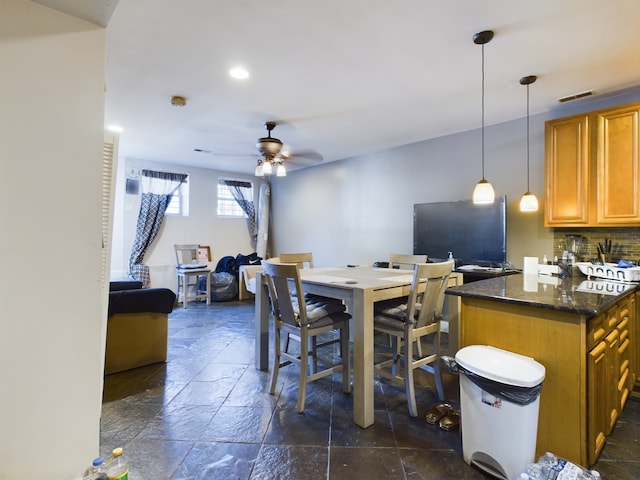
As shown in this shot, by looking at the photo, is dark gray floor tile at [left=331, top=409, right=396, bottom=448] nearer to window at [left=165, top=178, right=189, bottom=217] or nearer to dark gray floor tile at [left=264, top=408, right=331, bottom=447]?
dark gray floor tile at [left=264, top=408, right=331, bottom=447]

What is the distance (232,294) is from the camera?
606 centimetres

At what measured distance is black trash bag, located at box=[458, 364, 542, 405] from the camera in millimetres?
1442

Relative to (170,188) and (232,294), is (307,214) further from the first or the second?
(170,188)

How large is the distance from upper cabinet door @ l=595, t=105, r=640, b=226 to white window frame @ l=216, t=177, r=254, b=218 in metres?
5.83

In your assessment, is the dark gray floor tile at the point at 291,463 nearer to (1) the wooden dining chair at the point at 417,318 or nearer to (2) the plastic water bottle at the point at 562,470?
(1) the wooden dining chair at the point at 417,318

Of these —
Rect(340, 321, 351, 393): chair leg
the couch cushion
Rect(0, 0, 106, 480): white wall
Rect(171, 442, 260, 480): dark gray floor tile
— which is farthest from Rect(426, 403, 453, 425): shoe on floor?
the couch cushion

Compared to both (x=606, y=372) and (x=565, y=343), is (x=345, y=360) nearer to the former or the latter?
(x=565, y=343)

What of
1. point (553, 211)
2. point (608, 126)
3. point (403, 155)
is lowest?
point (553, 211)

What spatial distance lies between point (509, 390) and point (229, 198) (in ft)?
20.5

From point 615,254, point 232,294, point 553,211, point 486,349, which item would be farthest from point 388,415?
point 232,294

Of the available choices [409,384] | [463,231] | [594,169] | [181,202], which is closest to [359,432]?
[409,384]

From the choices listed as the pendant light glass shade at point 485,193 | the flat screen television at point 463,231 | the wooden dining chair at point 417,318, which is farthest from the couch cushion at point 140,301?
the flat screen television at point 463,231

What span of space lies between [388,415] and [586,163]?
2780mm

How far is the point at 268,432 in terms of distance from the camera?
6.53ft
